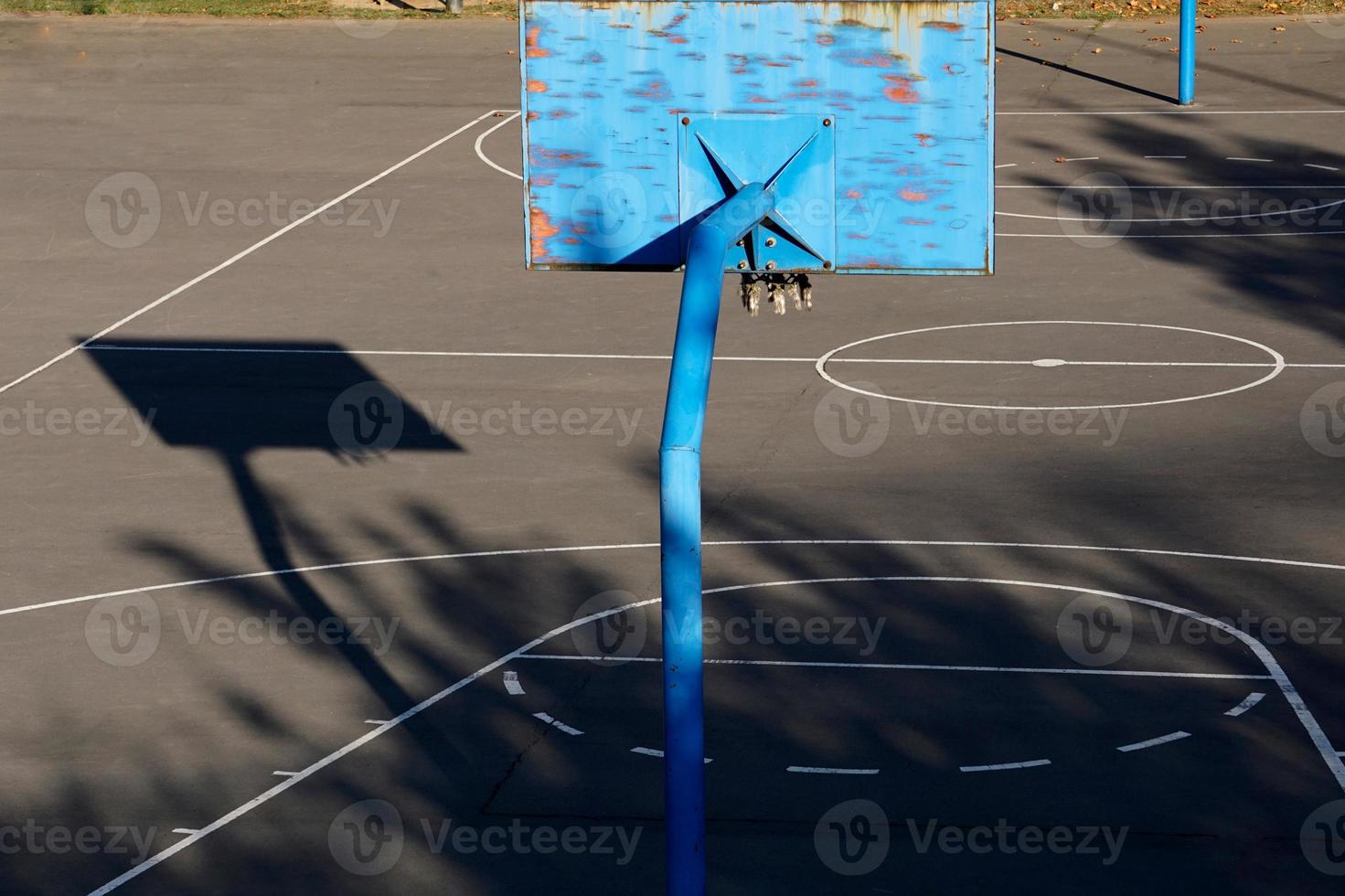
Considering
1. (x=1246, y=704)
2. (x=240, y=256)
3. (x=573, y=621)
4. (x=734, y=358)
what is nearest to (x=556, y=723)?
(x=573, y=621)

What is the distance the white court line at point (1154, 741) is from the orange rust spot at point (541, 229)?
534cm

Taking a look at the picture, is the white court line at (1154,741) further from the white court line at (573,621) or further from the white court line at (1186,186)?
the white court line at (1186,186)

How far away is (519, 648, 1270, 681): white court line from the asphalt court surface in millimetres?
53

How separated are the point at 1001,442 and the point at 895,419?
126cm

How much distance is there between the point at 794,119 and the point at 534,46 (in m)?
1.49

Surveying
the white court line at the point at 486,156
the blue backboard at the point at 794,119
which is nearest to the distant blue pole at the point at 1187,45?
the white court line at the point at 486,156

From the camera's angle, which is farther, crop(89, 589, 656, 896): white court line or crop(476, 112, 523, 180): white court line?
crop(476, 112, 523, 180): white court line

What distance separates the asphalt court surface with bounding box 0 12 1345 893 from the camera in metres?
12.7

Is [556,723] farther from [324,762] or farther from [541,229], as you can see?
[541,229]

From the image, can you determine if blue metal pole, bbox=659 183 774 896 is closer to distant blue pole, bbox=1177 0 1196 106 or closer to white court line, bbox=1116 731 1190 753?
white court line, bbox=1116 731 1190 753

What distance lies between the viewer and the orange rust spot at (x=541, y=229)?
11.1 m

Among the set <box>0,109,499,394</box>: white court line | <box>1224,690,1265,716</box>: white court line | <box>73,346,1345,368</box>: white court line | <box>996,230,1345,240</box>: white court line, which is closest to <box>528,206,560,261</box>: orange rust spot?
<box>1224,690,1265,716</box>: white court line

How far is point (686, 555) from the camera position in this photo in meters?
8.75

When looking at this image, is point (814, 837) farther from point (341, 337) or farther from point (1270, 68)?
point (1270, 68)
